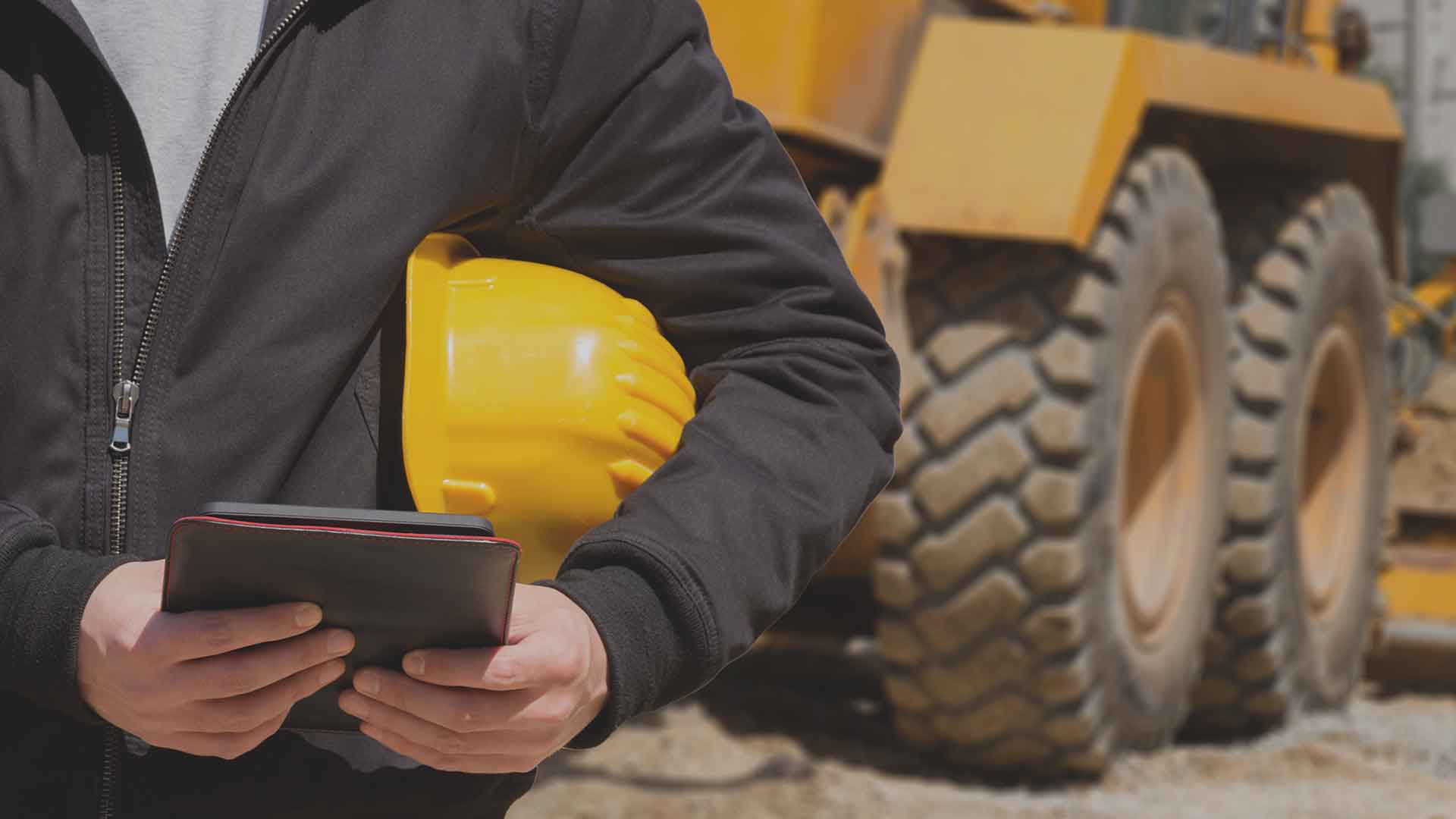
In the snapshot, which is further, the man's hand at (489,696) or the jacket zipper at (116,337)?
the jacket zipper at (116,337)

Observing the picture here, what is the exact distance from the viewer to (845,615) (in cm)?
428

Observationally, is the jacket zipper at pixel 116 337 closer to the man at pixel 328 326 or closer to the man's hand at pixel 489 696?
the man at pixel 328 326

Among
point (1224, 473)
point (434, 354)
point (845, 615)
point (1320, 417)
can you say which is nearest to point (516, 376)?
point (434, 354)

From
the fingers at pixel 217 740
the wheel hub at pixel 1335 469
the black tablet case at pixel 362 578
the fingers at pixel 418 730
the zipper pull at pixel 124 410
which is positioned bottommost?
the wheel hub at pixel 1335 469

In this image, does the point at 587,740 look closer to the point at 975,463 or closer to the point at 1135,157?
the point at 975,463

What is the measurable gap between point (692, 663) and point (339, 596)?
8.8 inches

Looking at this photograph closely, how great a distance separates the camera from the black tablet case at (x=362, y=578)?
87 cm

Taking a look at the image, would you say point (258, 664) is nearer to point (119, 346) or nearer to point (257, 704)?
point (257, 704)

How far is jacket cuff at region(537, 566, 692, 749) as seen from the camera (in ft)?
3.25

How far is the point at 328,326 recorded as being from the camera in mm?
1091

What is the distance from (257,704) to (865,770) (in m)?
2.81

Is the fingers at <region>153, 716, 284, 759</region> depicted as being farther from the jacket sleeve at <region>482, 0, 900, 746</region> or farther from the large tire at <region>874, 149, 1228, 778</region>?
the large tire at <region>874, 149, 1228, 778</region>

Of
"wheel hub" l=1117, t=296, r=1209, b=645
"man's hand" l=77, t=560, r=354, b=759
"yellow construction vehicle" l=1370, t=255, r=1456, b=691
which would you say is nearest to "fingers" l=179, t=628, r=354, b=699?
"man's hand" l=77, t=560, r=354, b=759

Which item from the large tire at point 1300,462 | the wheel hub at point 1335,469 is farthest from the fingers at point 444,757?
the wheel hub at point 1335,469
